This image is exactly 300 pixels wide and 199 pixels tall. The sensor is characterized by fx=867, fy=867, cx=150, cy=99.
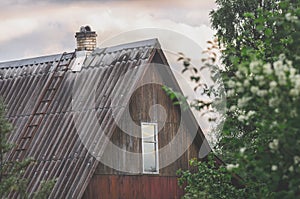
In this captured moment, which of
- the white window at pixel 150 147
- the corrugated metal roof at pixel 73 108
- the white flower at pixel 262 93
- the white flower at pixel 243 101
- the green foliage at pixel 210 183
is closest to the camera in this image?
the white flower at pixel 262 93

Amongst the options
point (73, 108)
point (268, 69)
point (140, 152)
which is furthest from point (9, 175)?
point (268, 69)

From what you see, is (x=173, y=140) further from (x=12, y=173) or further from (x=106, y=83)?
(x=12, y=173)

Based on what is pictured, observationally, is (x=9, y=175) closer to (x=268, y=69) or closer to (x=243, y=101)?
(x=243, y=101)

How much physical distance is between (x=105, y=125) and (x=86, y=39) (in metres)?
4.88

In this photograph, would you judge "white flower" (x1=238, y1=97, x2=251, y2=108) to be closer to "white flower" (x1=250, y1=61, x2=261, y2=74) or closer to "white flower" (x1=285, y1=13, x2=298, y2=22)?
"white flower" (x1=250, y1=61, x2=261, y2=74)

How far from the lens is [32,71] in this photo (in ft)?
86.6

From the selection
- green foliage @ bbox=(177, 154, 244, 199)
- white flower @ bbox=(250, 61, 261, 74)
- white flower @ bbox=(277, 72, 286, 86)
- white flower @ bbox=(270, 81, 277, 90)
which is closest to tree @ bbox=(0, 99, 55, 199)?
green foliage @ bbox=(177, 154, 244, 199)

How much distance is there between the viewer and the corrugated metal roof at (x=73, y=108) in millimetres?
21656

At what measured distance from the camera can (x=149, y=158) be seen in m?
23.5

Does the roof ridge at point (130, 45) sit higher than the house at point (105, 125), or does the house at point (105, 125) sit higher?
the roof ridge at point (130, 45)

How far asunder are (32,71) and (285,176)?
51.0 ft

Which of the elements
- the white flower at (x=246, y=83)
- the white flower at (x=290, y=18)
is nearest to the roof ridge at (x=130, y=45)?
the white flower at (x=290, y=18)

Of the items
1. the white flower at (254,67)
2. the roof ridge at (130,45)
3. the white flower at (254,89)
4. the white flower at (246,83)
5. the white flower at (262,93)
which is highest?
the roof ridge at (130,45)

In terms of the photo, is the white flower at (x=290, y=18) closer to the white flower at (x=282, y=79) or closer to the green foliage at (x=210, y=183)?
the white flower at (x=282, y=79)
